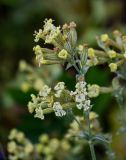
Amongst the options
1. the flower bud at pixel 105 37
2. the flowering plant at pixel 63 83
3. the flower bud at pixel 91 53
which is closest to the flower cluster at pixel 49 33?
the flowering plant at pixel 63 83

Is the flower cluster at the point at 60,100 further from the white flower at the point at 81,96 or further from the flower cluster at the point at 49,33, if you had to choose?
the flower cluster at the point at 49,33

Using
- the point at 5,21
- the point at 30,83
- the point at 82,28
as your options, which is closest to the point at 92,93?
the point at 30,83

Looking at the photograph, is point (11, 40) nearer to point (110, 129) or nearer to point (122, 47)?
point (110, 129)

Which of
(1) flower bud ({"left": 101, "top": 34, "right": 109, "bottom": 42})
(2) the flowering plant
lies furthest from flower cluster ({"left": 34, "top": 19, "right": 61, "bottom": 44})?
(1) flower bud ({"left": 101, "top": 34, "right": 109, "bottom": 42})

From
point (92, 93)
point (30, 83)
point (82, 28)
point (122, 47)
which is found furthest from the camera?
point (82, 28)

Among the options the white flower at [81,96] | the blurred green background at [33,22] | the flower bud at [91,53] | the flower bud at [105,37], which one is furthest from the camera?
the blurred green background at [33,22]

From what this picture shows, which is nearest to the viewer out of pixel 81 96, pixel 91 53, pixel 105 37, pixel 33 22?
pixel 81 96

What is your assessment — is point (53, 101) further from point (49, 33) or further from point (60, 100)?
point (49, 33)

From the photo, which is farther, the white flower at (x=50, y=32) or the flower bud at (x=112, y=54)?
the flower bud at (x=112, y=54)

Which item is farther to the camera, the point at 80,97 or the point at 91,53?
the point at 91,53

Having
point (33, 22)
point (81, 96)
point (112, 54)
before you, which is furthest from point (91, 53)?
point (33, 22)

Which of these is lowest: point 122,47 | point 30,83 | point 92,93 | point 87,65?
point 92,93
